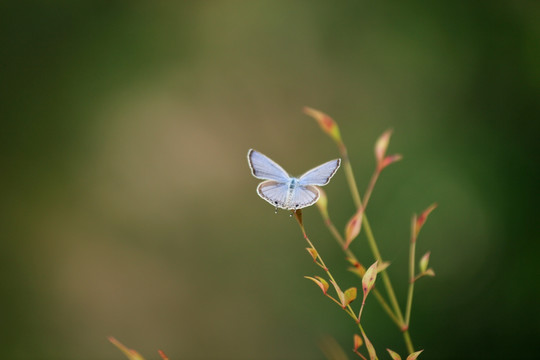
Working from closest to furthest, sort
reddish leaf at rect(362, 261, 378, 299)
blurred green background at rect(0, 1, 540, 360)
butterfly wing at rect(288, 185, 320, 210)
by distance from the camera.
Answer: reddish leaf at rect(362, 261, 378, 299)
butterfly wing at rect(288, 185, 320, 210)
blurred green background at rect(0, 1, 540, 360)

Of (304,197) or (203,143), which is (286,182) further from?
(203,143)

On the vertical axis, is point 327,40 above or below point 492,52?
above

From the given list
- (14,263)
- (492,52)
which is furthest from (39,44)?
(492,52)

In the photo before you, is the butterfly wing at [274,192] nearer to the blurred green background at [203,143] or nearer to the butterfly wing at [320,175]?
the butterfly wing at [320,175]

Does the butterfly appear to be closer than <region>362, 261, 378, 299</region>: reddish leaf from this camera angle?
No

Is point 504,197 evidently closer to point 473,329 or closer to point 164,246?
point 473,329

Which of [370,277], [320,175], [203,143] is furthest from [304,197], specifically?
[203,143]

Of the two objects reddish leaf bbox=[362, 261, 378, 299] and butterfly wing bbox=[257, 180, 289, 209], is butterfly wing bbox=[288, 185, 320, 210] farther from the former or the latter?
reddish leaf bbox=[362, 261, 378, 299]

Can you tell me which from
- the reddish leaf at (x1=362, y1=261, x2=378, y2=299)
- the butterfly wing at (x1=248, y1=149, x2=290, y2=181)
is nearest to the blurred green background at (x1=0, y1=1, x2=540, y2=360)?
the butterfly wing at (x1=248, y1=149, x2=290, y2=181)
